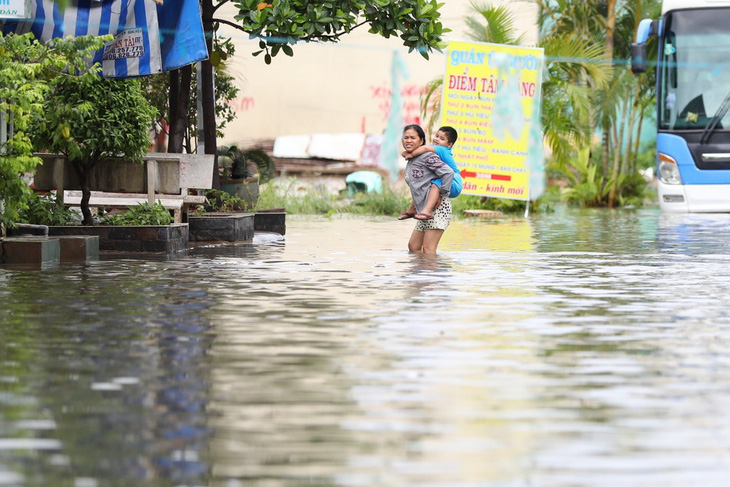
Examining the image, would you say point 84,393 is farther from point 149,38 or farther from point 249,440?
point 149,38

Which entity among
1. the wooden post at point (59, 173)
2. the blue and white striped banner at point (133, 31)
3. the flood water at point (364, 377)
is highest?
the blue and white striped banner at point (133, 31)

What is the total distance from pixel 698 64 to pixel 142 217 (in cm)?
1344

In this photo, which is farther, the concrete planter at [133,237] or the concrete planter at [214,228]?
the concrete planter at [214,228]

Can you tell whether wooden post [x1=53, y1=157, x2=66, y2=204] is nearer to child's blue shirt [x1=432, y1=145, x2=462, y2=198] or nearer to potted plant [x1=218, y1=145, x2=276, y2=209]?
potted plant [x1=218, y1=145, x2=276, y2=209]

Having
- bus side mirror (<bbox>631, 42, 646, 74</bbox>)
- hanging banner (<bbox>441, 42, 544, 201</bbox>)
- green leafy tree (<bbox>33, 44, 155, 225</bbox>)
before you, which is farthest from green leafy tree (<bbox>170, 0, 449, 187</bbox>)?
hanging banner (<bbox>441, 42, 544, 201</bbox>)

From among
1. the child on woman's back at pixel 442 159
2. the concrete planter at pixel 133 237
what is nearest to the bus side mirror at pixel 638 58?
the child on woman's back at pixel 442 159

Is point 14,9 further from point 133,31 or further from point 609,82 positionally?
point 609,82

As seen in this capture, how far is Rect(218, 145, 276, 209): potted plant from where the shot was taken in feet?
66.6

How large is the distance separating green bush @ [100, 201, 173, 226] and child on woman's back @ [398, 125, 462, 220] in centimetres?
270

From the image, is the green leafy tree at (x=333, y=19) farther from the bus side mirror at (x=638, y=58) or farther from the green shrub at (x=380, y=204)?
the green shrub at (x=380, y=204)

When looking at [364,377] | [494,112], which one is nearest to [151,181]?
[364,377]

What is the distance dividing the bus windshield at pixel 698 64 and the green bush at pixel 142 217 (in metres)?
12.9

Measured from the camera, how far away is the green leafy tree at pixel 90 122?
15.3 meters

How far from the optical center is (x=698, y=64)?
26328 millimetres
